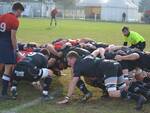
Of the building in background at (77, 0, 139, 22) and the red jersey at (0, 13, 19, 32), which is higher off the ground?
the red jersey at (0, 13, 19, 32)

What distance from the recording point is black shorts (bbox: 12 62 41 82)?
8.62 m

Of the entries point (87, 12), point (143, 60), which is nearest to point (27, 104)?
point (143, 60)

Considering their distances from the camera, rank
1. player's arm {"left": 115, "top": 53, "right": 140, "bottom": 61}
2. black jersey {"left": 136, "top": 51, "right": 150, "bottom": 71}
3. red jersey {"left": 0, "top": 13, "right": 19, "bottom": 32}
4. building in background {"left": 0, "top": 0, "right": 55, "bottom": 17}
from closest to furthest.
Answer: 1. red jersey {"left": 0, "top": 13, "right": 19, "bottom": 32}
2. player's arm {"left": 115, "top": 53, "right": 140, "bottom": 61}
3. black jersey {"left": 136, "top": 51, "right": 150, "bottom": 71}
4. building in background {"left": 0, "top": 0, "right": 55, "bottom": 17}

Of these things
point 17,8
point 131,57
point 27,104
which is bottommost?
point 27,104

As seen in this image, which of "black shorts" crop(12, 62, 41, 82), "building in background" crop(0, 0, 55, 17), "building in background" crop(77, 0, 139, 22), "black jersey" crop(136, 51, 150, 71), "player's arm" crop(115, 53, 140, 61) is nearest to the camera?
"black shorts" crop(12, 62, 41, 82)

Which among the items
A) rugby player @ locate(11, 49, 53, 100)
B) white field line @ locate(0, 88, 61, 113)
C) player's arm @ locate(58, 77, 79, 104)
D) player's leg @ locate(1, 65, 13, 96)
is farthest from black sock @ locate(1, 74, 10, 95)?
player's arm @ locate(58, 77, 79, 104)

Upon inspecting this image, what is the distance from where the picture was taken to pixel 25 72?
339 inches

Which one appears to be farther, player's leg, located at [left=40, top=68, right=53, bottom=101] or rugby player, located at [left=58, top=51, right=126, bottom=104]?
player's leg, located at [left=40, top=68, right=53, bottom=101]

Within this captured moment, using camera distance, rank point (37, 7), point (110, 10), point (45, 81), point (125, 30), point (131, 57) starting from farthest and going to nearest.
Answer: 1. point (110, 10)
2. point (37, 7)
3. point (125, 30)
4. point (131, 57)
5. point (45, 81)

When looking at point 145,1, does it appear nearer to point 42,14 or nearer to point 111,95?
point 42,14

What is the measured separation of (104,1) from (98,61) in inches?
3114

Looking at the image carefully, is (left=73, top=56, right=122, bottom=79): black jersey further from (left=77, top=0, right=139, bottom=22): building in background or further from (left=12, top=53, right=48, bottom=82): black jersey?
(left=77, top=0, right=139, bottom=22): building in background

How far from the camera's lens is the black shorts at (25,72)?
8.62 metres

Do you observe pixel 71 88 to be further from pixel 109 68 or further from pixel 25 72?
pixel 25 72
